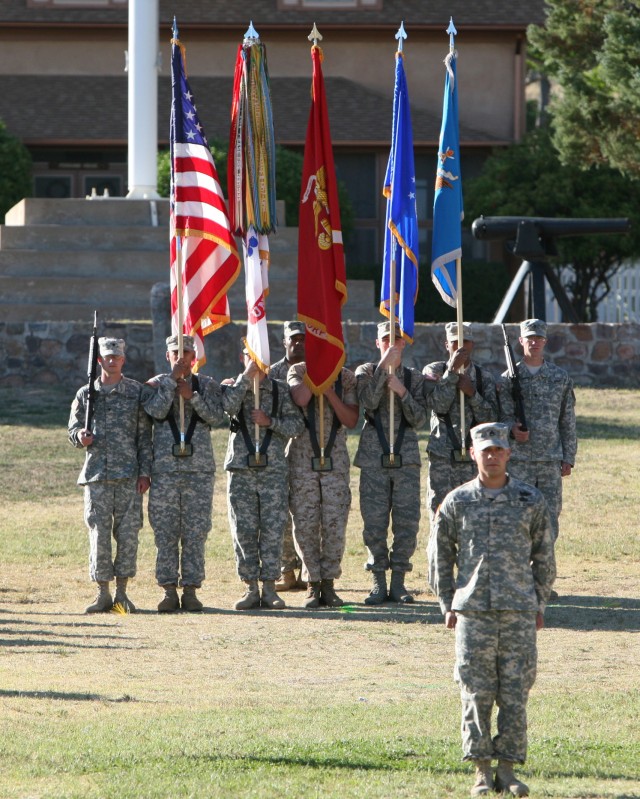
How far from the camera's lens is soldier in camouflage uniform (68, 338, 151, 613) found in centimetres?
1137

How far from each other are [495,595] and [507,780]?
0.80 m

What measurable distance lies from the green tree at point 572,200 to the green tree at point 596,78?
5.51 ft

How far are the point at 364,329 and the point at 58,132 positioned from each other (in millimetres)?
14426

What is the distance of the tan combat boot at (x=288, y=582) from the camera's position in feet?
41.5

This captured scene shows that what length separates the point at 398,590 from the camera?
1170cm

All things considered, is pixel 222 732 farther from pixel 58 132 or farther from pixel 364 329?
pixel 58 132

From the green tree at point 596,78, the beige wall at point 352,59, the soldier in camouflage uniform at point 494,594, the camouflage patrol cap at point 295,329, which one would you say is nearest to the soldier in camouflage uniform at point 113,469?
the camouflage patrol cap at point 295,329

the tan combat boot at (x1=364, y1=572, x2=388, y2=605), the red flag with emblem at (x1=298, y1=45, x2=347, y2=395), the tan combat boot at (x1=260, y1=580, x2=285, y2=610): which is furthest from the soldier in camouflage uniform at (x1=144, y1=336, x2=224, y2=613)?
the tan combat boot at (x1=364, y1=572, x2=388, y2=605)

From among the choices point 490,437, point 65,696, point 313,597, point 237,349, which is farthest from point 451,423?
point 237,349

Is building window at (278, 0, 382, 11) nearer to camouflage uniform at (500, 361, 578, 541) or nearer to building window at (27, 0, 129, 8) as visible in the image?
building window at (27, 0, 129, 8)

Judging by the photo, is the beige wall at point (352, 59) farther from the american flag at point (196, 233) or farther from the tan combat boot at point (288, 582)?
the tan combat boot at point (288, 582)

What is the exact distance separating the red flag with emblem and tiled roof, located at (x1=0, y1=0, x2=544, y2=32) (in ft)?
73.2

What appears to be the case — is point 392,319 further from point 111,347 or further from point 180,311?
point 111,347

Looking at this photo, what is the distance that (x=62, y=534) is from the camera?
14688mm
